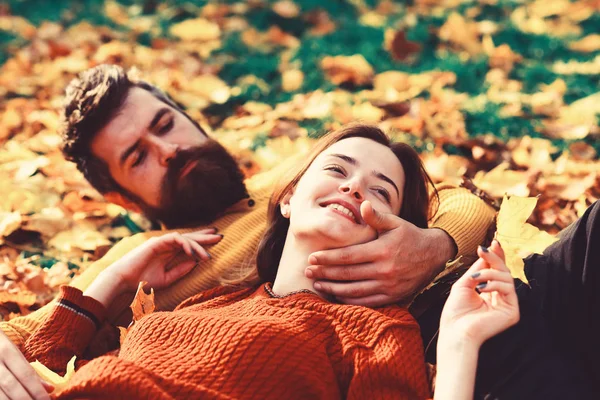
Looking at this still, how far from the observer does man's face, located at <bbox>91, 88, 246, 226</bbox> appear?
270 cm

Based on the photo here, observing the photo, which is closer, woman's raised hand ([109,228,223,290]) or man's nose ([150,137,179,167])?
woman's raised hand ([109,228,223,290])

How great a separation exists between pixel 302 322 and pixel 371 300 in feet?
0.85

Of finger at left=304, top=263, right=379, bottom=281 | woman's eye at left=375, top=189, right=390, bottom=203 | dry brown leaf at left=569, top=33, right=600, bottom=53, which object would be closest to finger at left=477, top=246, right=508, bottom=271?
finger at left=304, top=263, right=379, bottom=281

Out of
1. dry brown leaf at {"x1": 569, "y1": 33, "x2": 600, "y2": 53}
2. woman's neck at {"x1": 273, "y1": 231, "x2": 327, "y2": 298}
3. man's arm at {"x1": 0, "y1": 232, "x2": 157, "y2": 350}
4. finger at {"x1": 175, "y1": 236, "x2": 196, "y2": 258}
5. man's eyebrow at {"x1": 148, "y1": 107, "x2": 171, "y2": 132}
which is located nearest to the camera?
woman's neck at {"x1": 273, "y1": 231, "x2": 327, "y2": 298}

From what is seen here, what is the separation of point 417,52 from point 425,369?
3.37 metres

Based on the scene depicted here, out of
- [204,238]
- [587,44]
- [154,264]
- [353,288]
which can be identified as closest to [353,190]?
[353,288]

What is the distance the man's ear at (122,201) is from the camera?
9.78ft

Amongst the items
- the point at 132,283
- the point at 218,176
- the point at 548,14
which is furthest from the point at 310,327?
the point at 548,14

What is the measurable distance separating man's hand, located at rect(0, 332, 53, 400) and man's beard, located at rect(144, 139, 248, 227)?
Result: 3.60ft

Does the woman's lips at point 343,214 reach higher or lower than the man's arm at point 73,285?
higher

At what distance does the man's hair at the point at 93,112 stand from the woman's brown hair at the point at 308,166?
3.11ft

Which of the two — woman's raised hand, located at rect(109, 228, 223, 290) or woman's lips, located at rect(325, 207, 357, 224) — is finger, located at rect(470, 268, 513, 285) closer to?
woman's lips, located at rect(325, 207, 357, 224)

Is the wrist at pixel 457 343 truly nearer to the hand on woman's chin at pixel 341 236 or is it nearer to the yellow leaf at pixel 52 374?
the hand on woman's chin at pixel 341 236

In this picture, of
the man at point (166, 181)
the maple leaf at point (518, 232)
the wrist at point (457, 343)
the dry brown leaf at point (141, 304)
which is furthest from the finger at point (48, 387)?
the maple leaf at point (518, 232)
